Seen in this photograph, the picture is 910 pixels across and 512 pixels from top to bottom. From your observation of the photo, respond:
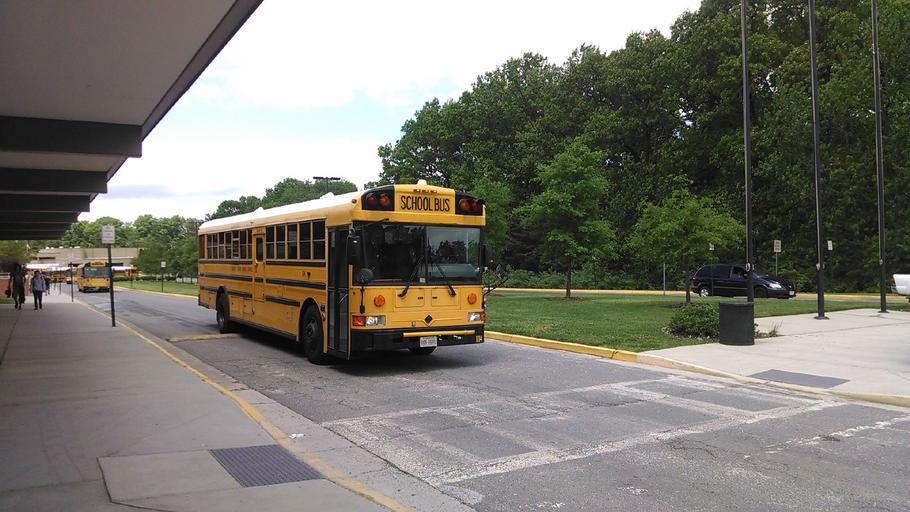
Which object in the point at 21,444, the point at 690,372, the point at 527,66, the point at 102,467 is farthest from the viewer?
the point at 527,66

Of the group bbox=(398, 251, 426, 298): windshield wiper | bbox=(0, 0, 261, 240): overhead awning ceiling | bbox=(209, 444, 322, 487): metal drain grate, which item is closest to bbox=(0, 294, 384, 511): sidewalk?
bbox=(209, 444, 322, 487): metal drain grate

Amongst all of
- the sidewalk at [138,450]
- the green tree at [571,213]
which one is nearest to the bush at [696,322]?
the sidewalk at [138,450]

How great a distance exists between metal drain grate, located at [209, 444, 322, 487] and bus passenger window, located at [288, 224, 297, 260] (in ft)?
21.8

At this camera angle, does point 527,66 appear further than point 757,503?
Yes

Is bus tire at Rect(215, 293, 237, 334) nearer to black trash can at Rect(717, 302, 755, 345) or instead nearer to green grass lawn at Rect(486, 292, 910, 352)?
green grass lawn at Rect(486, 292, 910, 352)

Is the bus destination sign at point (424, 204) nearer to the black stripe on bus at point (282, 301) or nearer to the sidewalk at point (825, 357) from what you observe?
the black stripe on bus at point (282, 301)

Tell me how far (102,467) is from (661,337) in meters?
11.5

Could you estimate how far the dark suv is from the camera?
3075cm

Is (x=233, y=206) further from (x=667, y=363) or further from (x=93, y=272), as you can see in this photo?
(x=667, y=363)

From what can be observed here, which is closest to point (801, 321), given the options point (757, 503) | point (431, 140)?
point (757, 503)

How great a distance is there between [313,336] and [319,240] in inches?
68.3

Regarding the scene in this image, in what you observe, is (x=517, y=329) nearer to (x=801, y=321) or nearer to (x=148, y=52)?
(x=801, y=321)

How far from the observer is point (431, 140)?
60125 millimetres

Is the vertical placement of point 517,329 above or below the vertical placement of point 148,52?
below
